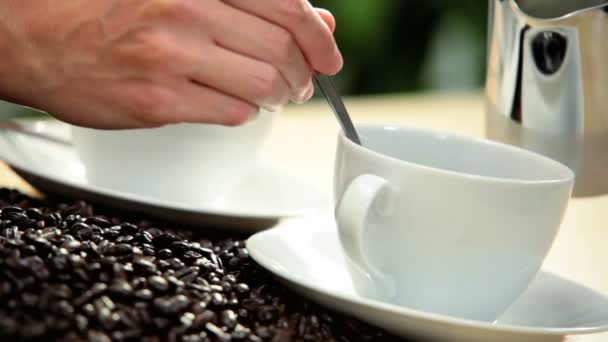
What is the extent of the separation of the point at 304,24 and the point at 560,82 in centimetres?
32

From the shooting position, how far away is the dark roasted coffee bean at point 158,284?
0.62 metres

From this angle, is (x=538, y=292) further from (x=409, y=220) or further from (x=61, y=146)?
(x=61, y=146)

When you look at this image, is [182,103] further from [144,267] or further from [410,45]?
[410,45]

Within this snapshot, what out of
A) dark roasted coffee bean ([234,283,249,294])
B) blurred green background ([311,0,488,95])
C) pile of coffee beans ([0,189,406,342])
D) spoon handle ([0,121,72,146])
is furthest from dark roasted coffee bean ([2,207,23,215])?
blurred green background ([311,0,488,95])

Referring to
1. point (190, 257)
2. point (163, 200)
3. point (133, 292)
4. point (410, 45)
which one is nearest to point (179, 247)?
Answer: point (190, 257)

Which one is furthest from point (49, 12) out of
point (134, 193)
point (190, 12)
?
point (134, 193)

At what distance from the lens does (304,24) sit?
0.72 m

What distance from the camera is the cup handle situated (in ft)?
2.07

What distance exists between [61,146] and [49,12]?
400 mm

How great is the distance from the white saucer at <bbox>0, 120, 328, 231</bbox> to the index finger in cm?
20

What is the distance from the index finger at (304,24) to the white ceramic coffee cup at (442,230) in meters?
0.08

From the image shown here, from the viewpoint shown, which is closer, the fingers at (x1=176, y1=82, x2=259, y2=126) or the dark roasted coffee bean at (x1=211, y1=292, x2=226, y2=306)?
the dark roasted coffee bean at (x1=211, y1=292, x2=226, y2=306)

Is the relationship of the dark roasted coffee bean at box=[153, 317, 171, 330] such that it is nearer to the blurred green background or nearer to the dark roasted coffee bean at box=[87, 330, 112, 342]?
the dark roasted coffee bean at box=[87, 330, 112, 342]

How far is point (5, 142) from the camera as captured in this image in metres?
1.08
